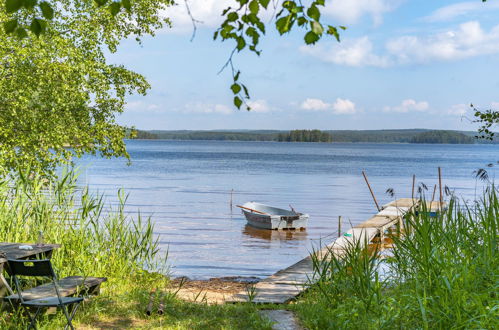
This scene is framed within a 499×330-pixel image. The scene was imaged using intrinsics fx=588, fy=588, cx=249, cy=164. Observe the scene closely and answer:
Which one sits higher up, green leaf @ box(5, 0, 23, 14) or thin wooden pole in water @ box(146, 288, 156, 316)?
green leaf @ box(5, 0, 23, 14)

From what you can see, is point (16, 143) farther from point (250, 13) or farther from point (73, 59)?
point (250, 13)

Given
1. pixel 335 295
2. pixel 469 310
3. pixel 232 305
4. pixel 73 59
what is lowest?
pixel 232 305

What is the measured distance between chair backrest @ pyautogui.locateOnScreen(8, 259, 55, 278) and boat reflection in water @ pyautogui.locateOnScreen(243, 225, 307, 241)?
60.9 feet

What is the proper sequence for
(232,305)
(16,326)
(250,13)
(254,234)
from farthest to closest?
1. (254,234)
2. (232,305)
3. (16,326)
4. (250,13)

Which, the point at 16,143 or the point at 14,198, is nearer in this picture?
the point at 14,198

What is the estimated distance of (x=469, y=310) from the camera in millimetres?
4707

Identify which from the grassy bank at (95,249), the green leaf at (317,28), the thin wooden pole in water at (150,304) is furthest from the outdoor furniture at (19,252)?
the green leaf at (317,28)

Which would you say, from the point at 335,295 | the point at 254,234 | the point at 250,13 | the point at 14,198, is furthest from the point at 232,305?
the point at 254,234

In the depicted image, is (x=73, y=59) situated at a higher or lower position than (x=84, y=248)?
higher

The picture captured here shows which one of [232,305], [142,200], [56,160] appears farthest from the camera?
[142,200]

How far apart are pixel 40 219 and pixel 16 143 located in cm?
470

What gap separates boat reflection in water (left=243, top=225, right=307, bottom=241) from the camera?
24.4 metres

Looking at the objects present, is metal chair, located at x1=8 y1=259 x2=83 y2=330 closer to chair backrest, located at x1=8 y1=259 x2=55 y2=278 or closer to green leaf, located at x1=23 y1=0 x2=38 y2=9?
chair backrest, located at x1=8 y1=259 x2=55 y2=278

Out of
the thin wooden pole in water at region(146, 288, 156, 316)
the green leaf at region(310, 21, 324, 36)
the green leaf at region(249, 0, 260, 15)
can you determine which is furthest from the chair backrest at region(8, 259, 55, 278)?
the green leaf at region(310, 21, 324, 36)
